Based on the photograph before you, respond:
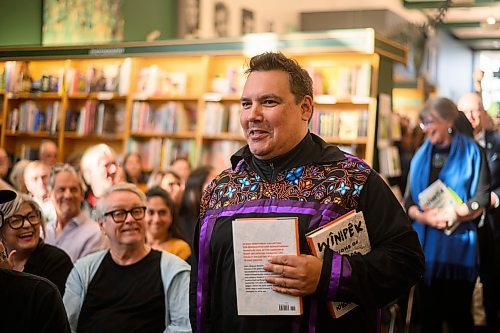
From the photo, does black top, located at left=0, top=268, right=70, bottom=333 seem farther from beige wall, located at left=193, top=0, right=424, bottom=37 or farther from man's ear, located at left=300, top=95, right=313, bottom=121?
beige wall, located at left=193, top=0, right=424, bottom=37

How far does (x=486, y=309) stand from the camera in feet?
17.7

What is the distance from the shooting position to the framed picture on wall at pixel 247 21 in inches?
437

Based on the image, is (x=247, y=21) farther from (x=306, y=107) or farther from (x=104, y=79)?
(x=306, y=107)

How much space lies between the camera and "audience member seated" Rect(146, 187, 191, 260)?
4344mm

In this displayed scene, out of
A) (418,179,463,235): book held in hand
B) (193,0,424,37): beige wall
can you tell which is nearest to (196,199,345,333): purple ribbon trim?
(418,179,463,235): book held in hand

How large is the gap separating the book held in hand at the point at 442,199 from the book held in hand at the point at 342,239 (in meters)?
2.60

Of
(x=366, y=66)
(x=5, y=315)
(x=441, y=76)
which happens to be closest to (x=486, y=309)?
(x=366, y=66)

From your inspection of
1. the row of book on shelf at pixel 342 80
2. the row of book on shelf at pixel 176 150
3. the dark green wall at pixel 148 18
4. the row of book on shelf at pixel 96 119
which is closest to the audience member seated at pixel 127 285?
the row of book on shelf at pixel 342 80

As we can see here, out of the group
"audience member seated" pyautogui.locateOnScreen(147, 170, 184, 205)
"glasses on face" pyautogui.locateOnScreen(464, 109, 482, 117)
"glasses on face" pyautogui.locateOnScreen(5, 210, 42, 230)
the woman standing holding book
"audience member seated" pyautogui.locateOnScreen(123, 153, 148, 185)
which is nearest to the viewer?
"glasses on face" pyautogui.locateOnScreen(5, 210, 42, 230)

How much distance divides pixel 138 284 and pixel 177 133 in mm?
4844

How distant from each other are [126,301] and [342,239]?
1.46m

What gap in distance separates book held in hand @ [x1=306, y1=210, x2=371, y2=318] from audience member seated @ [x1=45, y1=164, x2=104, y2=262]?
92.5 inches

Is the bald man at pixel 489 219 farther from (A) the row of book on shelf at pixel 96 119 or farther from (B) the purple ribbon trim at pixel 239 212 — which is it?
(A) the row of book on shelf at pixel 96 119

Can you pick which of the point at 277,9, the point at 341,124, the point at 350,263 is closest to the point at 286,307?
the point at 350,263
